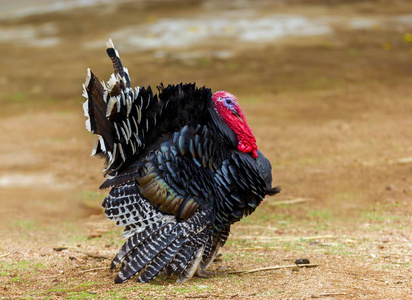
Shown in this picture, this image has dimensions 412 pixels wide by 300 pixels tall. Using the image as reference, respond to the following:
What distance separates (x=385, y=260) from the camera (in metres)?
6.09

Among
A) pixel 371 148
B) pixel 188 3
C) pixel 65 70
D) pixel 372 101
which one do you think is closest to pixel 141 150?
pixel 371 148

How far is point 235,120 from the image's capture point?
5.70m

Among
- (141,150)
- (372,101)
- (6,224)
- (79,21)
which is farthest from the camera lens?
(79,21)

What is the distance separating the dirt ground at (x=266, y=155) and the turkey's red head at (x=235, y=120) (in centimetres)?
120

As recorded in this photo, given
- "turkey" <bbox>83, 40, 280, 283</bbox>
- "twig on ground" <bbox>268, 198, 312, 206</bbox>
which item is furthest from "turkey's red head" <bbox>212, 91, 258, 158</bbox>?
"twig on ground" <bbox>268, 198, 312, 206</bbox>

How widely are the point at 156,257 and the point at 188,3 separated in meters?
20.4

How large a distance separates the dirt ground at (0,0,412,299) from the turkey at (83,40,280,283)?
1.02 feet

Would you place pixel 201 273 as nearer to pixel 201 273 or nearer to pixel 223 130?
pixel 201 273

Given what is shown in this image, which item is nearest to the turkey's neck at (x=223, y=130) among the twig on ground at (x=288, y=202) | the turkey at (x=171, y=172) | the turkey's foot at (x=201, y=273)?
the turkey at (x=171, y=172)

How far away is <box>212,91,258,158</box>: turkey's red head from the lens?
567 cm

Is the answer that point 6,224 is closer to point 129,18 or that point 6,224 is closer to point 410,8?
point 129,18

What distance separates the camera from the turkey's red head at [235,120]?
18.6 ft

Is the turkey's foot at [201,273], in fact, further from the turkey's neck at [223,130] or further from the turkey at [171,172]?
the turkey's neck at [223,130]

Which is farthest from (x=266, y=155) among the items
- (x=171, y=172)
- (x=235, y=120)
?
(x=171, y=172)
